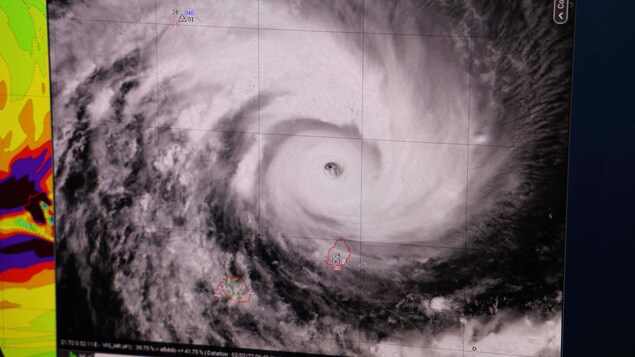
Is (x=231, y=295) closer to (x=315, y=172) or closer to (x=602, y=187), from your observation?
(x=315, y=172)

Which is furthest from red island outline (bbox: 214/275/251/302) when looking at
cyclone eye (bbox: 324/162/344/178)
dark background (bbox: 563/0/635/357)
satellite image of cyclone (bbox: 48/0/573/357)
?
dark background (bbox: 563/0/635/357)

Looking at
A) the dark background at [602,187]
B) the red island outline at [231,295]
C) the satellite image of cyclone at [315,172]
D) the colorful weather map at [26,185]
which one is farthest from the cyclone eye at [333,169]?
the colorful weather map at [26,185]

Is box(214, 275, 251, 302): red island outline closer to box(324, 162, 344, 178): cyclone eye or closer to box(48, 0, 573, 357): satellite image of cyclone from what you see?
box(48, 0, 573, 357): satellite image of cyclone

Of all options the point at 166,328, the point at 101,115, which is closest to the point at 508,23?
the point at 101,115

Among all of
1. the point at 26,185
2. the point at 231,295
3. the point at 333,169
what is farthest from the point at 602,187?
the point at 26,185

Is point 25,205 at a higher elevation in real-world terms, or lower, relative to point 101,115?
lower

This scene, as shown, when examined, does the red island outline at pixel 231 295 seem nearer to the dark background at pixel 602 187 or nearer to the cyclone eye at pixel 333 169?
the cyclone eye at pixel 333 169

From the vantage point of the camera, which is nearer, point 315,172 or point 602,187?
point 602,187

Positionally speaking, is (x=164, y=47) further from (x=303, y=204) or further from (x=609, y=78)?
(x=609, y=78)
